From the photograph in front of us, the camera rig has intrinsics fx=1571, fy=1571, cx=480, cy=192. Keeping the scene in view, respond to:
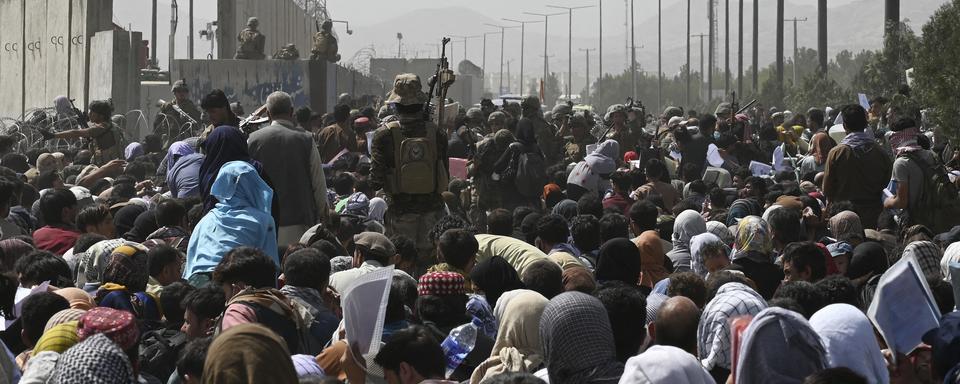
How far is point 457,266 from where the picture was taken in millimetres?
8531

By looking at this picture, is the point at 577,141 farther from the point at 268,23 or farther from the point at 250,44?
the point at 268,23

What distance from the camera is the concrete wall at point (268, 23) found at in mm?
30062

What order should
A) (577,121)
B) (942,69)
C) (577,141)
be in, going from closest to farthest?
(942,69)
(577,121)
(577,141)

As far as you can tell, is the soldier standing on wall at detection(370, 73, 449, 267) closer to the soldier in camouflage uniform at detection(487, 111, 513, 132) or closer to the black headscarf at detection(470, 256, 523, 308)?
the black headscarf at detection(470, 256, 523, 308)

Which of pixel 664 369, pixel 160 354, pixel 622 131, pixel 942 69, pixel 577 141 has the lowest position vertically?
pixel 160 354

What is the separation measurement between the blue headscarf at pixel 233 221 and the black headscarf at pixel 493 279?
4.47 feet

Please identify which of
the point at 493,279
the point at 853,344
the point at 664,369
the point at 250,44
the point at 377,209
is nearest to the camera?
the point at 664,369

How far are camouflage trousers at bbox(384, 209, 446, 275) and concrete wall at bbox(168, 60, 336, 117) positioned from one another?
13367 millimetres

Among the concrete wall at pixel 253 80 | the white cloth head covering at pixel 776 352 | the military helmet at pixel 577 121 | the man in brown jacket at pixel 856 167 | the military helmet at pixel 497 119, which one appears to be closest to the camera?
the white cloth head covering at pixel 776 352

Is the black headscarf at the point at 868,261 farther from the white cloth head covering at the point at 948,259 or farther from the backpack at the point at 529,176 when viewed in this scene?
the backpack at the point at 529,176

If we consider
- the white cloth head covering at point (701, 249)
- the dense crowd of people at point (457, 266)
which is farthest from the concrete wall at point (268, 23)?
the white cloth head covering at point (701, 249)

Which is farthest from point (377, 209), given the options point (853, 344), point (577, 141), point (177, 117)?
point (177, 117)

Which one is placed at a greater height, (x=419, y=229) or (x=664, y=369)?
(x=419, y=229)

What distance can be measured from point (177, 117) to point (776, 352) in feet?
49.0
